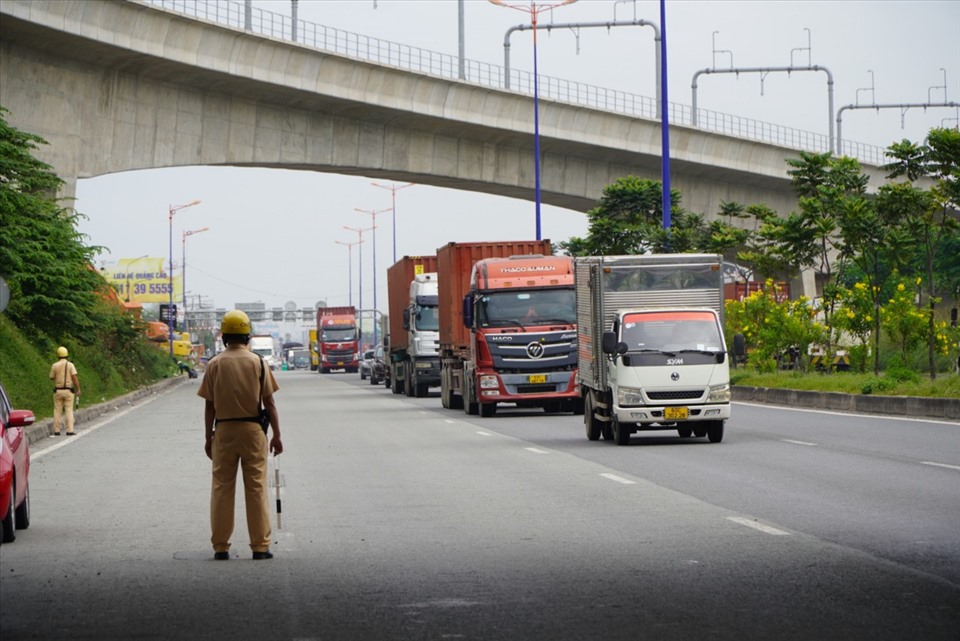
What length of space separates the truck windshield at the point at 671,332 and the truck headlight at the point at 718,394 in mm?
639

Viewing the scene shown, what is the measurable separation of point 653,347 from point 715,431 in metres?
1.46

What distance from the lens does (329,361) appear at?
10794cm

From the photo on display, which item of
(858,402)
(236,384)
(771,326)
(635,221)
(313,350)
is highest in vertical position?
A: (635,221)

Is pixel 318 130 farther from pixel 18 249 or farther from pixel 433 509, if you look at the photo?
pixel 433 509

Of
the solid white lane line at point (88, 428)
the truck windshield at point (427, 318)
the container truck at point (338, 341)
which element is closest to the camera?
the solid white lane line at point (88, 428)

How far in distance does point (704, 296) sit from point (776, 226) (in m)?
20.6

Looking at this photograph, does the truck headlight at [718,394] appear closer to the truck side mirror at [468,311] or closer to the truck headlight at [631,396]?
the truck headlight at [631,396]

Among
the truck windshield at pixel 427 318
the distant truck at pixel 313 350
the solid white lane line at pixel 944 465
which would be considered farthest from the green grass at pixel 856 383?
the distant truck at pixel 313 350

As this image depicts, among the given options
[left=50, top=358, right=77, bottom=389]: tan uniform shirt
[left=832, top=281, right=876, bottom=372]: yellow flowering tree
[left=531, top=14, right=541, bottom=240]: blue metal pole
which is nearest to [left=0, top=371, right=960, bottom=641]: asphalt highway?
[left=50, top=358, right=77, bottom=389]: tan uniform shirt

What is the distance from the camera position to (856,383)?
34656 millimetres

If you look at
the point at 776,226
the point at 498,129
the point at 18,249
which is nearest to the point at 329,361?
the point at 498,129

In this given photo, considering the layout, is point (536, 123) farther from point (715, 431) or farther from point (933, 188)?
point (715, 431)

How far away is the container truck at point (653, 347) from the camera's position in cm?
2291

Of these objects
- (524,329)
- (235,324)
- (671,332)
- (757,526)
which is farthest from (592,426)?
(235,324)
